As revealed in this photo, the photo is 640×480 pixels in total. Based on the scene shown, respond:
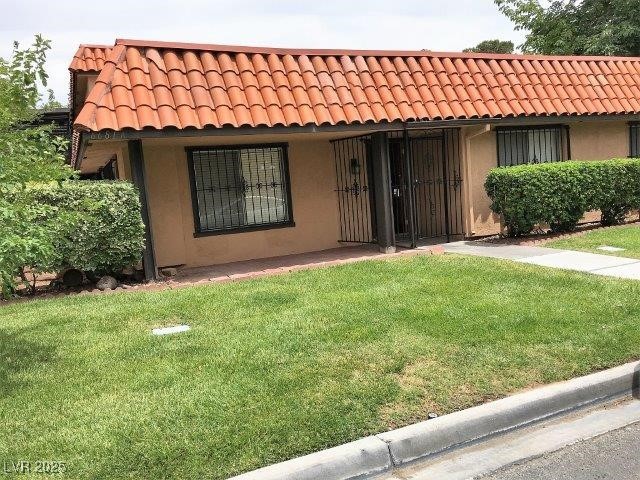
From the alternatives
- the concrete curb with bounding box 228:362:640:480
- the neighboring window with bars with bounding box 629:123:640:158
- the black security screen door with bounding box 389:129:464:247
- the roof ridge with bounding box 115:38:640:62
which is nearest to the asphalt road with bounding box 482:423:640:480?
the concrete curb with bounding box 228:362:640:480

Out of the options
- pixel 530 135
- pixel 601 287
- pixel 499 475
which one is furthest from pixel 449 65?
pixel 499 475

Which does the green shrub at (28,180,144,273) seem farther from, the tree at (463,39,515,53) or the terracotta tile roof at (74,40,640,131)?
the tree at (463,39,515,53)

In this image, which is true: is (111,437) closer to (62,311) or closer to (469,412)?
(469,412)

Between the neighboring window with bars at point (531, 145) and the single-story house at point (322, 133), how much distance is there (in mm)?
28

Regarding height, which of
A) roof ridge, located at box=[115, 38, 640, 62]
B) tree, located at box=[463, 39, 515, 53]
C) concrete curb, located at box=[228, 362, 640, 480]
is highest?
tree, located at box=[463, 39, 515, 53]

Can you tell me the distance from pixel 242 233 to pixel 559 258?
5.48 meters

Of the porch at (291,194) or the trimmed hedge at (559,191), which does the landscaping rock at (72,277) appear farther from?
the trimmed hedge at (559,191)

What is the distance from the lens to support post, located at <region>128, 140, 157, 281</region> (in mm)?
8477

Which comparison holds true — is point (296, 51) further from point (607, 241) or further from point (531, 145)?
point (607, 241)

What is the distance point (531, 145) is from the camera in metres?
12.1

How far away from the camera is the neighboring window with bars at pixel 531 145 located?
38.4 feet

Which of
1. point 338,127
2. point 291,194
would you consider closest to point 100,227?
point 338,127

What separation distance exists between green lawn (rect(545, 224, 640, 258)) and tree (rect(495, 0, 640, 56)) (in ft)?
40.0

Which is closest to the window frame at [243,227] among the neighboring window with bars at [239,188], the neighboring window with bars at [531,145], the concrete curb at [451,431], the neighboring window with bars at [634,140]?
the neighboring window with bars at [239,188]
